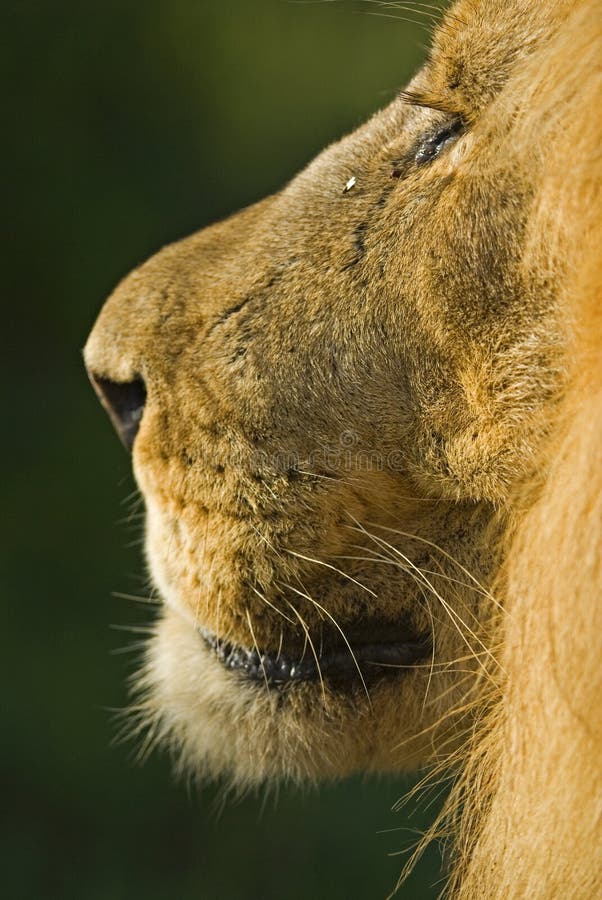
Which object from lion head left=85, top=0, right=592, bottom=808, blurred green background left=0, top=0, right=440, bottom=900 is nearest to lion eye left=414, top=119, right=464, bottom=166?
lion head left=85, top=0, right=592, bottom=808

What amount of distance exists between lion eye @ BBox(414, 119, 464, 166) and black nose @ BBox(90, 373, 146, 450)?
402 millimetres

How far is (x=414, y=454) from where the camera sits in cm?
104

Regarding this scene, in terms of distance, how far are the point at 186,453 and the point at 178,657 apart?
277 millimetres

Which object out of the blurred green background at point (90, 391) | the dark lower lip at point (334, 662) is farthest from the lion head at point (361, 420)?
the blurred green background at point (90, 391)

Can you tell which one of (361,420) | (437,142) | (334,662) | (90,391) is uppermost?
(437,142)

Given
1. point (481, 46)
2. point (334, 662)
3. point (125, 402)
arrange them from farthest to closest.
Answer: point (125, 402) → point (334, 662) → point (481, 46)

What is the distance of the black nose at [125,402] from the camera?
4.17 feet

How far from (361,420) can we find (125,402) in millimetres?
349

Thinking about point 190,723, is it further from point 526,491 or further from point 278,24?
point 278,24

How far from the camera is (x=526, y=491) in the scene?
97 centimetres

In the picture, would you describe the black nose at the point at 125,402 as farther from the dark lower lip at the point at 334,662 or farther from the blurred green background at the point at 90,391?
the blurred green background at the point at 90,391

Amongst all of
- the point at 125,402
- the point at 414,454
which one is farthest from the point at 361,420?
the point at 125,402

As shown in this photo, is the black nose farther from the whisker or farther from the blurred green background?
the blurred green background

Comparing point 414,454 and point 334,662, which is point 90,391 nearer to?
point 334,662
